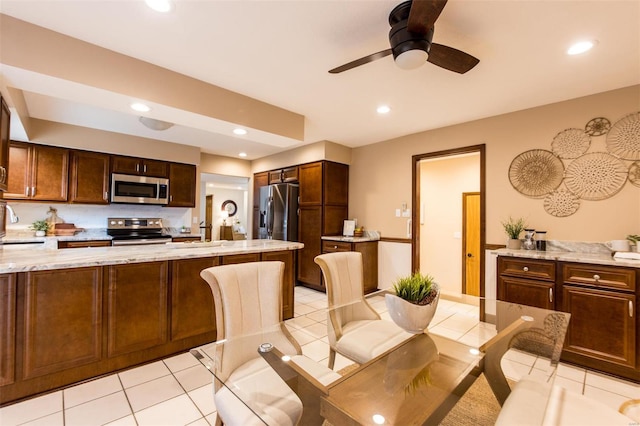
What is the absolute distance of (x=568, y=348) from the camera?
2.45 meters

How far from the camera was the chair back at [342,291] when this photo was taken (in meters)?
2.03

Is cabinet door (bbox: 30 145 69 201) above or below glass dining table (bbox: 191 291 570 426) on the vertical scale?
above

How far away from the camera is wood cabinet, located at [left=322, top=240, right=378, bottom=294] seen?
14.5 feet

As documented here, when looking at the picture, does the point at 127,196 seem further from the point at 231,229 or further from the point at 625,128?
the point at 625,128

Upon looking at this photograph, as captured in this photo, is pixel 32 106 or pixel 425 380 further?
pixel 32 106

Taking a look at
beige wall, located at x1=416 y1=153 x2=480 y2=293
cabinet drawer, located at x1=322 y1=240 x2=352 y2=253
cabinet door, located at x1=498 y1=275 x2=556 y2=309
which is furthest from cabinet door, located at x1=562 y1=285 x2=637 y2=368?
cabinet drawer, located at x1=322 y1=240 x2=352 y2=253

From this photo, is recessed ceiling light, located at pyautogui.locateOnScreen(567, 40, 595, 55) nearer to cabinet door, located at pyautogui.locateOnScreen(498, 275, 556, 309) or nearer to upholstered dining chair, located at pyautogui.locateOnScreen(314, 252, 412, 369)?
cabinet door, located at pyautogui.locateOnScreen(498, 275, 556, 309)

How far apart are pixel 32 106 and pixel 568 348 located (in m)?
6.19

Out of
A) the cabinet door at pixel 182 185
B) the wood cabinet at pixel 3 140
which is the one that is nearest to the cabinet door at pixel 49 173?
the cabinet door at pixel 182 185

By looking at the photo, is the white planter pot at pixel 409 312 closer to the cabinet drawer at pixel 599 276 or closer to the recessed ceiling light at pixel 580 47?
the cabinet drawer at pixel 599 276

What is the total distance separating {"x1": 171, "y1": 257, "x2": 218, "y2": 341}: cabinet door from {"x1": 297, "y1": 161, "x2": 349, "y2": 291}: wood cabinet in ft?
7.39

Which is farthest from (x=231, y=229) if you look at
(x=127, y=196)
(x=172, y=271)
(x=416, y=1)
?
(x=416, y=1)

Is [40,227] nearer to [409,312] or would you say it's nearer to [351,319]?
[351,319]

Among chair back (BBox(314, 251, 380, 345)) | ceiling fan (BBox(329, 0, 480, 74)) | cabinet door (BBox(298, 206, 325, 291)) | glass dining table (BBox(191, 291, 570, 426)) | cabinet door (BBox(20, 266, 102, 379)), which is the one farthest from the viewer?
cabinet door (BBox(298, 206, 325, 291))
